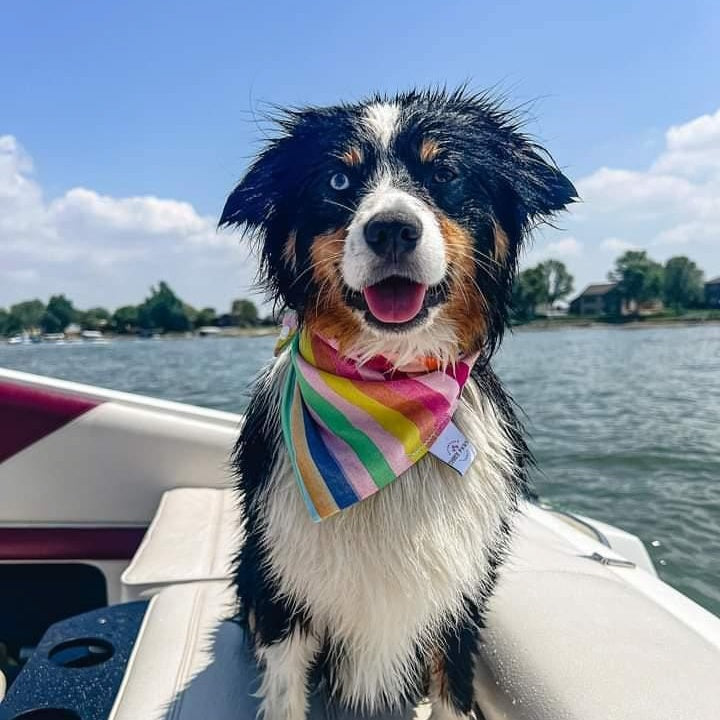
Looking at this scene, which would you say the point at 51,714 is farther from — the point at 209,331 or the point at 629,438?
the point at 209,331

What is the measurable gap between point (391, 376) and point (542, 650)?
81 cm

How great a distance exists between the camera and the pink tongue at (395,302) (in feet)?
5.13

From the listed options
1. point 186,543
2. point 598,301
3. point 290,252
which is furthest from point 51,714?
point 598,301

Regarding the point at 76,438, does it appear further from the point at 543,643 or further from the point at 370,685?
the point at 543,643

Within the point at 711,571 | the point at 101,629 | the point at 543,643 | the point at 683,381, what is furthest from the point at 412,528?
the point at 683,381

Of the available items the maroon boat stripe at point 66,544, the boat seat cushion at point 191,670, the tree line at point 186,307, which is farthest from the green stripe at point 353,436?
the tree line at point 186,307

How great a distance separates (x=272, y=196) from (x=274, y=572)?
994mm

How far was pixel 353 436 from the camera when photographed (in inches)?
64.4

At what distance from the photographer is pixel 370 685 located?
1.73m

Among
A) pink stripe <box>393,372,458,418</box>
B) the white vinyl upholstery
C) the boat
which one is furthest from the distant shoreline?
pink stripe <box>393,372,458,418</box>

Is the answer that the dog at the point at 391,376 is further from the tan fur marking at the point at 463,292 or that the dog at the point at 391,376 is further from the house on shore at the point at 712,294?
the house on shore at the point at 712,294

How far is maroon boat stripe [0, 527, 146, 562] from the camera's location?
3.12 metres

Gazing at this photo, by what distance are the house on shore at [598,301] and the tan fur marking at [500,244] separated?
163ft

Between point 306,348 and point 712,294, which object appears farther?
point 712,294
